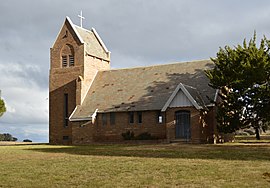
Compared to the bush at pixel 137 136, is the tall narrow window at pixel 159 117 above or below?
above

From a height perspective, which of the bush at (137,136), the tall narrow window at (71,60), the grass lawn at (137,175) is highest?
the tall narrow window at (71,60)

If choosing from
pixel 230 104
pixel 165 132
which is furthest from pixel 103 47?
pixel 230 104

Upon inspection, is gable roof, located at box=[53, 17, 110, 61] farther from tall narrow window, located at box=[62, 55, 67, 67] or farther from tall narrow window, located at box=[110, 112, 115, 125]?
tall narrow window, located at box=[110, 112, 115, 125]

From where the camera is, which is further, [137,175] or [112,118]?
[112,118]

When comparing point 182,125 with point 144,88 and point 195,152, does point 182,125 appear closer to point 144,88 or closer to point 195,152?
point 144,88

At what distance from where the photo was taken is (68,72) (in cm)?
5272

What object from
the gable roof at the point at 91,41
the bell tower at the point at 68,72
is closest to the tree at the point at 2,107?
the bell tower at the point at 68,72

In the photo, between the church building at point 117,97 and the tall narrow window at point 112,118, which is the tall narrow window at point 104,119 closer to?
the church building at point 117,97

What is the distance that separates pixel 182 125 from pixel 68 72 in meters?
18.5

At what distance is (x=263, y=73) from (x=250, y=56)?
171cm

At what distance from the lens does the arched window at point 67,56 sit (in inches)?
2085

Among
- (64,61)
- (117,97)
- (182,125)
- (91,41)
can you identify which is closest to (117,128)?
(117,97)

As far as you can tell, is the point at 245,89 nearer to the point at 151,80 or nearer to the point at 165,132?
the point at 165,132

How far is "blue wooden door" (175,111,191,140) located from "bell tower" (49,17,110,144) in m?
14.2
